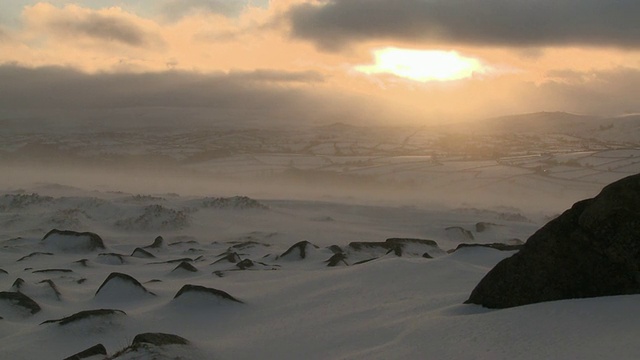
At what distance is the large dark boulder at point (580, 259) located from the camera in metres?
7.20

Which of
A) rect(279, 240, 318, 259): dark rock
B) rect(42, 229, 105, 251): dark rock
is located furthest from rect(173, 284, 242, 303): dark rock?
rect(42, 229, 105, 251): dark rock

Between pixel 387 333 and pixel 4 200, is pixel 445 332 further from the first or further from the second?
pixel 4 200

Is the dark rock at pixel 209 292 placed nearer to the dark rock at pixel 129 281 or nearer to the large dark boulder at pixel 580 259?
the dark rock at pixel 129 281

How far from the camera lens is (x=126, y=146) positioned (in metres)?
108

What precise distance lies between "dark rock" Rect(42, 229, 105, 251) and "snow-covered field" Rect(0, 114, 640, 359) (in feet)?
0.20

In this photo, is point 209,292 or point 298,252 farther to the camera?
point 298,252

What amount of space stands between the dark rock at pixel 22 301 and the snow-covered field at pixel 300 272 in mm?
33

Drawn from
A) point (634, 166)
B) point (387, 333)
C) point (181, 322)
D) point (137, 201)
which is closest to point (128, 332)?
point (181, 322)

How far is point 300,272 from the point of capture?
13016 mm

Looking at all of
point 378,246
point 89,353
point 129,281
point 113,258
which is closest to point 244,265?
point 129,281

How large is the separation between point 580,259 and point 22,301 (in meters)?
9.52

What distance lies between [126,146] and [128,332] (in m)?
104

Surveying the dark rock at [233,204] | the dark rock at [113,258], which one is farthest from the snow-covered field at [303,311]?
the dark rock at [233,204]

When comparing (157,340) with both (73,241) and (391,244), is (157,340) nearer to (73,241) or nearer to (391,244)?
(391,244)
